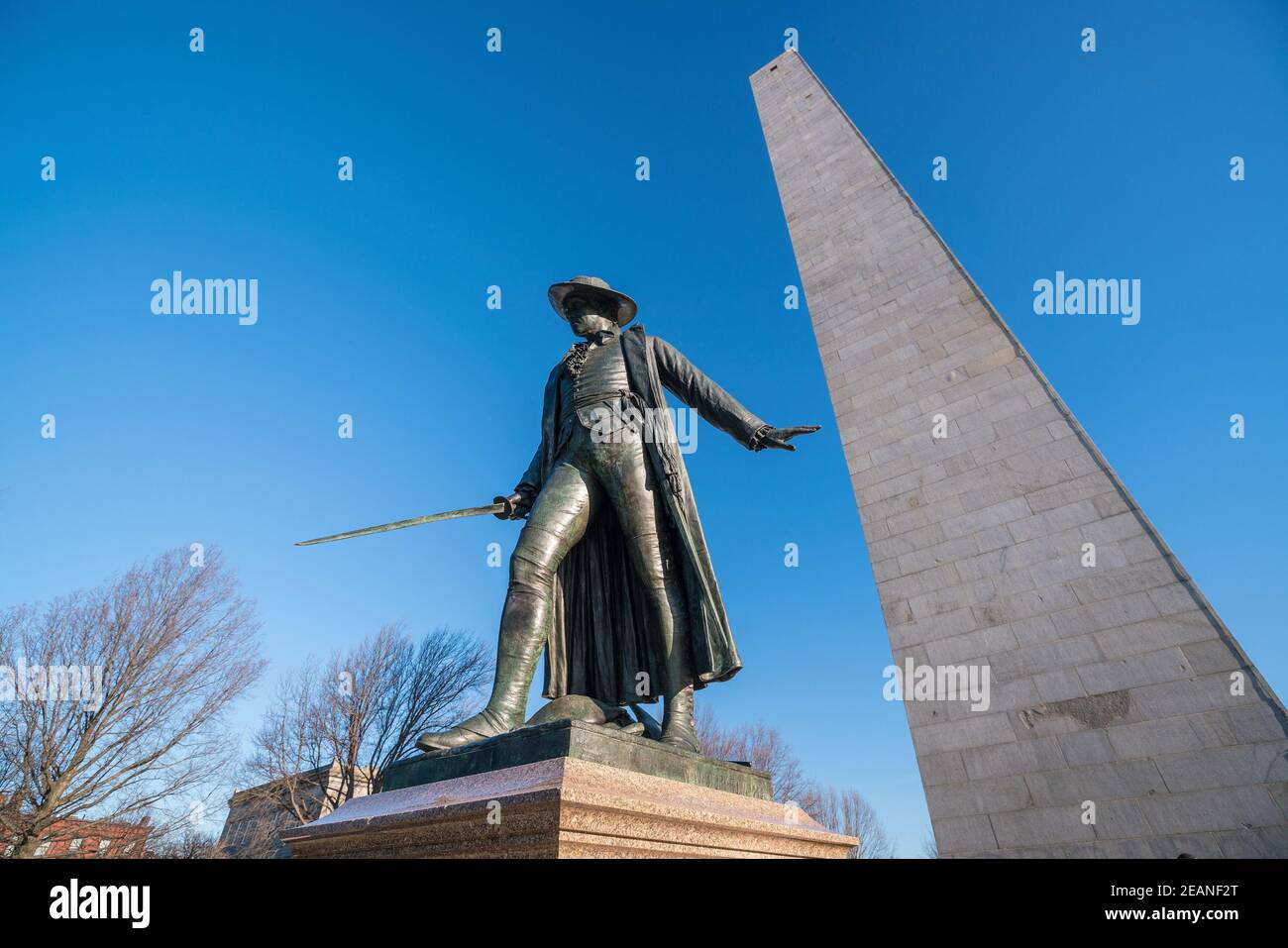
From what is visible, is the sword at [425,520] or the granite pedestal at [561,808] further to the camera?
the sword at [425,520]

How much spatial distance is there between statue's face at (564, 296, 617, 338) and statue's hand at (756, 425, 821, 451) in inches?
59.2

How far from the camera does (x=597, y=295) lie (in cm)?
474

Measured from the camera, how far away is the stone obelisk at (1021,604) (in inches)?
274

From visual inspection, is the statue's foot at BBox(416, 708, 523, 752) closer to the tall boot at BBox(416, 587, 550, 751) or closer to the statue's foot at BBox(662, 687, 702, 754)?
the tall boot at BBox(416, 587, 550, 751)

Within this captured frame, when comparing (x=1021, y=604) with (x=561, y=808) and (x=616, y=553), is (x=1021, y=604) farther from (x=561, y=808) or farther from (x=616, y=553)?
(x=561, y=808)

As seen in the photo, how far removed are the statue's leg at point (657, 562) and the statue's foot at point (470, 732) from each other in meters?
0.87

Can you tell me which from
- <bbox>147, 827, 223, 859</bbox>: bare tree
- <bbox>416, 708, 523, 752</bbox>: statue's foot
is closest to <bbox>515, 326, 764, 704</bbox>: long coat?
<bbox>416, 708, 523, 752</bbox>: statue's foot

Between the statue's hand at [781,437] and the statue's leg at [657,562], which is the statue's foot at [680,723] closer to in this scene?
the statue's leg at [657,562]

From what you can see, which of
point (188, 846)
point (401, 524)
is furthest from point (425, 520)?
point (188, 846)

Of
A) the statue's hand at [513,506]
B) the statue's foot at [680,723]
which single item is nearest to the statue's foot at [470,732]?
the statue's foot at [680,723]

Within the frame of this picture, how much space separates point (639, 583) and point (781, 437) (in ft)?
4.14
